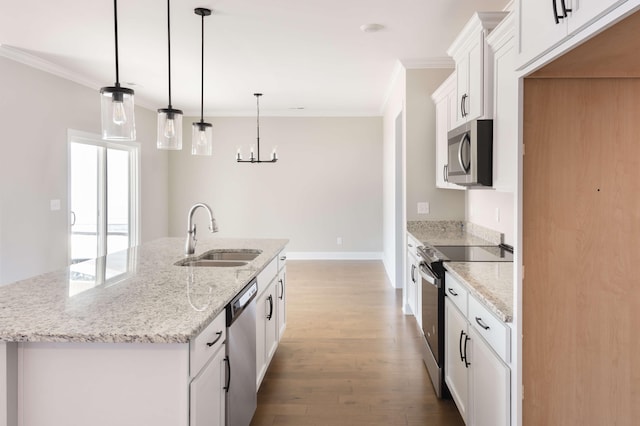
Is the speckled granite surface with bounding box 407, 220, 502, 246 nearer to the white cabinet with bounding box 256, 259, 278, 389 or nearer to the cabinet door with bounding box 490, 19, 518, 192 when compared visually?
the cabinet door with bounding box 490, 19, 518, 192

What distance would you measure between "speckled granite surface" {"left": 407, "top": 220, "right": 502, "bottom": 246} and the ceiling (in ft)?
5.39

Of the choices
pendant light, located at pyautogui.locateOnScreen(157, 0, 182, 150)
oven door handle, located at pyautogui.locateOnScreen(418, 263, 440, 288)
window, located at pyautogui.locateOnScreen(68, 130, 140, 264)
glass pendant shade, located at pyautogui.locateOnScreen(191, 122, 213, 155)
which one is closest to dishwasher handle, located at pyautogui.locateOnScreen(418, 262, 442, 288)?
oven door handle, located at pyautogui.locateOnScreen(418, 263, 440, 288)

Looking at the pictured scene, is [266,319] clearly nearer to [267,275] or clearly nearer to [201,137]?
[267,275]

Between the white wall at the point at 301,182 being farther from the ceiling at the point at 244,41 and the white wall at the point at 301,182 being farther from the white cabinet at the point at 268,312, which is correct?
the white cabinet at the point at 268,312

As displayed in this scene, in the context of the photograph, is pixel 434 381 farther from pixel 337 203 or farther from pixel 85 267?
pixel 337 203

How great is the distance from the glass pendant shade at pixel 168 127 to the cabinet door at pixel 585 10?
2.08m

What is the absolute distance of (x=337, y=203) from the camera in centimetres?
801

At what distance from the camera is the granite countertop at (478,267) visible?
71.5 inches

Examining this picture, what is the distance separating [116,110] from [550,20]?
1765mm

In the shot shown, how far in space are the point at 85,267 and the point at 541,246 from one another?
2360 millimetres

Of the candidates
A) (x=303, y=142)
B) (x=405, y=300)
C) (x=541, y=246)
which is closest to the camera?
(x=541, y=246)

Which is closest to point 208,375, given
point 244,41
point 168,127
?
point 168,127

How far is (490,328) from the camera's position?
185 centimetres

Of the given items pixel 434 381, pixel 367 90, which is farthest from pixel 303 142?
pixel 434 381
